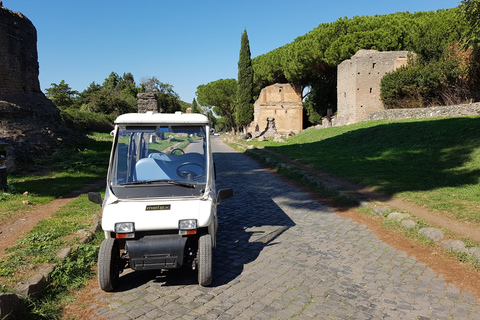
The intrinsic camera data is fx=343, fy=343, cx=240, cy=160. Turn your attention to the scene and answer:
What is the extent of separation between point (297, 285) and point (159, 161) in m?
2.37

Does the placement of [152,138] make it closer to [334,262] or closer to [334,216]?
[334,262]

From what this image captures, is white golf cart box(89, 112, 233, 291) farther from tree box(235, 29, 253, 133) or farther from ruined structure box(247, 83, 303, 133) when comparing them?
ruined structure box(247, 83, 303, 133)

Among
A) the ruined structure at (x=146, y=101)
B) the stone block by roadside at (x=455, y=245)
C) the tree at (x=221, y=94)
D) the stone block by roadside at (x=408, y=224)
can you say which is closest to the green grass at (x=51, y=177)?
the ruined structure at (x=146, y=101)

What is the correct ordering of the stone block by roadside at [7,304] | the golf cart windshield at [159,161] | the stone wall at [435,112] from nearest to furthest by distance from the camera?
the stone block by roadside at [7,304], the golf cart windshield at [159,161], the stone wall at [435,112]

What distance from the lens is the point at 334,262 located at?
15.6 ft

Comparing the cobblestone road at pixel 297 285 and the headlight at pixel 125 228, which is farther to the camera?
the headlight at pixel 125 228

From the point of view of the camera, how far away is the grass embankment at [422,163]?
7.62m

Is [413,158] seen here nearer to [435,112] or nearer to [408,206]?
[408,206]

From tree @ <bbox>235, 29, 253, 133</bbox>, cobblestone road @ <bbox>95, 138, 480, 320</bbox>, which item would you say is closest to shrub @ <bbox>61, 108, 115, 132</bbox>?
tree @ <bbox>235, 29, 253, 133</bbox>

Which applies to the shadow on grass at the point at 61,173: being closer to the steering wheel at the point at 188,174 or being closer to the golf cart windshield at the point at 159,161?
the golf cart windshield at the point at 159,161

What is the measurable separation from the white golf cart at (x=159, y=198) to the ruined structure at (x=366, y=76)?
2852 cm

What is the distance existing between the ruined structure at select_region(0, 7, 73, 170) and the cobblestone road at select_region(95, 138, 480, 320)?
36.4 ft

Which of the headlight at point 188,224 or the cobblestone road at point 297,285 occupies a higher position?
the headlight at point 188,224

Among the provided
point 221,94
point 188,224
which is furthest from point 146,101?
point 221,94
